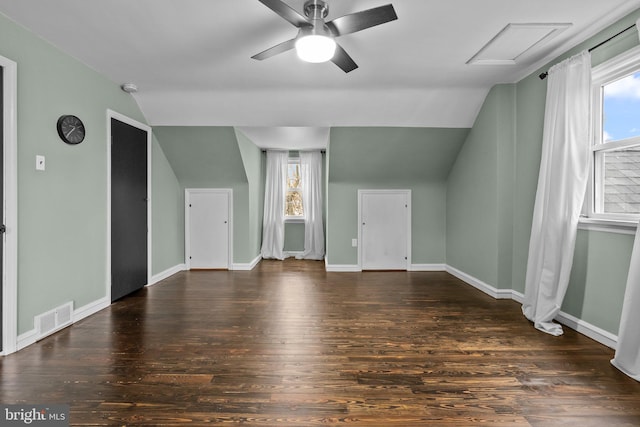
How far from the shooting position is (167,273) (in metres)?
Answer: 4.66

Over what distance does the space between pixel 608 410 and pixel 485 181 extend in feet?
8.64

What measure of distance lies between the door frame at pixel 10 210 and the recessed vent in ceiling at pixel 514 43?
368 centimetres

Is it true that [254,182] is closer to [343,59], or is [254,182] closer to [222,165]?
[222,165]

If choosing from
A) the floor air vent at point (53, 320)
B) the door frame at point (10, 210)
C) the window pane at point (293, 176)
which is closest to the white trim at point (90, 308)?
the floor air vent at point (53, 320)

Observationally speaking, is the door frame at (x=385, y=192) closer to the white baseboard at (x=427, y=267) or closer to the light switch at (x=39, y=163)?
the white baseboard at (x=427, y=267)

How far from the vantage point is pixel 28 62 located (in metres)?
2.45

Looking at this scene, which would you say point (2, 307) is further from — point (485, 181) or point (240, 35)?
point (485, 181)

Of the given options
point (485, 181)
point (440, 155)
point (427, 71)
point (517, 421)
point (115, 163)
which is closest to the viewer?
point (517, 421)

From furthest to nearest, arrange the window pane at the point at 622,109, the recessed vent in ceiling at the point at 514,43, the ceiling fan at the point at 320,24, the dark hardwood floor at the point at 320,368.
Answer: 1. the recessed vent in ceiling at the point at 514,43
2. the window pane at the point at 622,109
3. the ceiling fan at the point at 320,24
4. the dark hardwood floor at the point at 320,368

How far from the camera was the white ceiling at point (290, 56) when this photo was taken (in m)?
2.20

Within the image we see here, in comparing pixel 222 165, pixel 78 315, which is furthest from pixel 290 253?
pixel 78 315

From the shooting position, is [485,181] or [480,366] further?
[485,181]

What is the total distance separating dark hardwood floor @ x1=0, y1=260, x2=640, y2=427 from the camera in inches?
65.4

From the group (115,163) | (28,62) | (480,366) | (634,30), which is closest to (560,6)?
(634,30)
